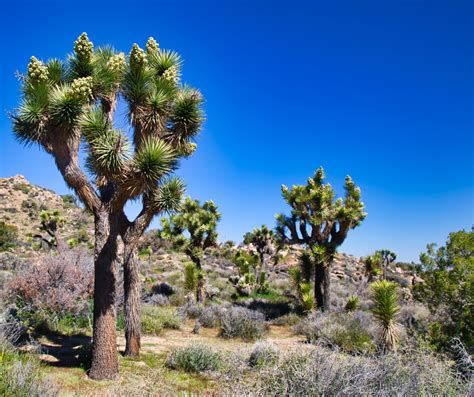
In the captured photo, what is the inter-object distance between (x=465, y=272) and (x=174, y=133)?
795cm

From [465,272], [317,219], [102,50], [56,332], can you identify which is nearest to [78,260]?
[56,332]

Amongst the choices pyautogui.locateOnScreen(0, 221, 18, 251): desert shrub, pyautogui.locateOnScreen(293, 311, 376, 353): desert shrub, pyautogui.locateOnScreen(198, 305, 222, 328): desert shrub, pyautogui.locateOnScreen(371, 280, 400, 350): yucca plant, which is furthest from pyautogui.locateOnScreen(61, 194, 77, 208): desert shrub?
pyautogui.locateOnScreen(371, 280, 400, 350): yucca plant

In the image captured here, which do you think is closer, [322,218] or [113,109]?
[113,109]

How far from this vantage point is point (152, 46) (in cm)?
955

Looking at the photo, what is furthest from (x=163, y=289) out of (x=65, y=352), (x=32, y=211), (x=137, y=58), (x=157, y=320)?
(x=32, y=211)

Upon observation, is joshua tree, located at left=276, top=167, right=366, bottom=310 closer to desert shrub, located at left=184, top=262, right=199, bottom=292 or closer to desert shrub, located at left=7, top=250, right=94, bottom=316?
desert shrub, located at left=184, top=262, right=199, bottom=292

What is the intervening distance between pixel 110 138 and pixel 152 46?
3.61 m

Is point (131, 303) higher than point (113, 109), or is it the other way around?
point (113, 109)

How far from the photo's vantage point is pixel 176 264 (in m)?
31.6

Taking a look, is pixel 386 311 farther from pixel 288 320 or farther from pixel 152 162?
pixel 152 162

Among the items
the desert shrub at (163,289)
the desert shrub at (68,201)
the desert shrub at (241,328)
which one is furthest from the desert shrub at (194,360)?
the desert shrub at (68,201)

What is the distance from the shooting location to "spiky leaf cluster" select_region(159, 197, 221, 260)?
18.9m

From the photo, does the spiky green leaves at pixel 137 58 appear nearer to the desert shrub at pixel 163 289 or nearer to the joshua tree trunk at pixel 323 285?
the joshua tree trunk at pixel 323 285

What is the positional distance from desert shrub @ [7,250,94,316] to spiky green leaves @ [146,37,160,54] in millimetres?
7326
